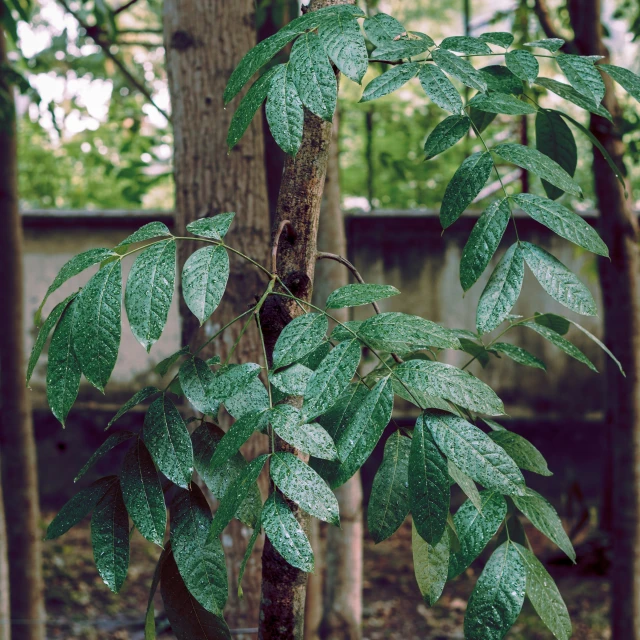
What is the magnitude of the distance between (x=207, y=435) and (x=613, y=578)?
1864 millimetres

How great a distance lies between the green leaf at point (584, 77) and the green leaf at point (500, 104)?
2.2 inches

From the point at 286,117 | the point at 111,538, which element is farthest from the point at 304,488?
the point at 286,117

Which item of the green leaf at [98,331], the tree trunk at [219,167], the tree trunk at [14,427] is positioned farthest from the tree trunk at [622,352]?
the tree trunk at [14,427]

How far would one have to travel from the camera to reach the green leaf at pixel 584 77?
78cm

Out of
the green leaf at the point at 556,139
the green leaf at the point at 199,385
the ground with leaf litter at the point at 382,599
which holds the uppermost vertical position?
the green leaf at the point at 556,139

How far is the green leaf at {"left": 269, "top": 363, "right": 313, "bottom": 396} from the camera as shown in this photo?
2.40 ft

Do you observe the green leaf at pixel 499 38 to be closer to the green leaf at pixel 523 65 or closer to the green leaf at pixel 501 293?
the green leaf at pixel 523 65

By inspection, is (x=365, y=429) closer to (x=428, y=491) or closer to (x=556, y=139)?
(x=428, y=491)

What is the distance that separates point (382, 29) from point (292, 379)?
0.41m

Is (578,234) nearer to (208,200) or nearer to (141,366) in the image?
(208,200)

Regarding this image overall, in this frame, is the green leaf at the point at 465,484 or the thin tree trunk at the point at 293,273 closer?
the green leaf at the point at 465,484

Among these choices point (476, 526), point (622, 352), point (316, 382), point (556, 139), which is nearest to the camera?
point (316, 382)

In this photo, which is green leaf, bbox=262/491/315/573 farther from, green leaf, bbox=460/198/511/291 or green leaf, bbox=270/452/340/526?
green leaf, bbox=460/198/511/291

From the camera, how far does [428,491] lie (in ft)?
2.31
